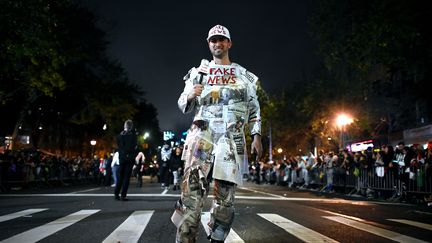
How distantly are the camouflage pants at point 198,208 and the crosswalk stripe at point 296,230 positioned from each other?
77.3 inches

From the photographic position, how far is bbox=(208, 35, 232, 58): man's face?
420 centimetres

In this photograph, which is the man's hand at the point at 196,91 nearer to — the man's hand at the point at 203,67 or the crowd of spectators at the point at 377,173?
the man's hand at the point at 203,67

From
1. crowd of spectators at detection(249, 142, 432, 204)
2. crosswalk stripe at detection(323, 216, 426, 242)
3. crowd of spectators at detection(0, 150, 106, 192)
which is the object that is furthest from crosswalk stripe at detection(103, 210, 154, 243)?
crowd of spectators at detection(0, 150, 106, 192)

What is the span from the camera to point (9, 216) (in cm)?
769

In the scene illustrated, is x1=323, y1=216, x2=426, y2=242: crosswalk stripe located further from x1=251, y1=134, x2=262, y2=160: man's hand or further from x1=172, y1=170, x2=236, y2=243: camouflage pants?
x1=172, y1=170, x2=236, y2=243: camouflage pants

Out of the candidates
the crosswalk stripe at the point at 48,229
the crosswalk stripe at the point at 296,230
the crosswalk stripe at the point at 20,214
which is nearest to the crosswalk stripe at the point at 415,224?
the crosswalk stripe at the point at 296,230

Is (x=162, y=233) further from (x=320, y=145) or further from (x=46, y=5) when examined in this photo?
(x=320, y=145)

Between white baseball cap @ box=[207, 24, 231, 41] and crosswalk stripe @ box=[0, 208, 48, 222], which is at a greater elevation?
white baseball cap @ box=[207, 24, 231, 41]

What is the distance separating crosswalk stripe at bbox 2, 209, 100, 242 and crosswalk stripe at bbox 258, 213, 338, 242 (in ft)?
10.5

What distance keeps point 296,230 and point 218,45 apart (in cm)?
328

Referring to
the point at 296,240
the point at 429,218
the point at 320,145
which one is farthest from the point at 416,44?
the point at 320,145

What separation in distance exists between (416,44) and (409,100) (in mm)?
23394

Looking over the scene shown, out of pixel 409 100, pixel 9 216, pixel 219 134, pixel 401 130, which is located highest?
pixel 409 100

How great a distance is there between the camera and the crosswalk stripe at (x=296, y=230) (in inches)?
218
